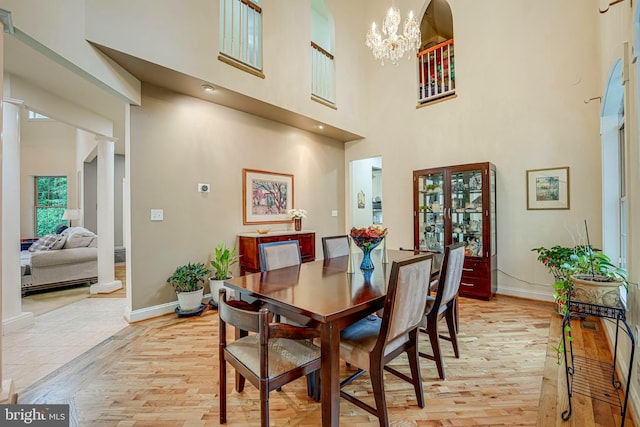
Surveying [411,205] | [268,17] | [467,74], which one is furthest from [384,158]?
[268,17]

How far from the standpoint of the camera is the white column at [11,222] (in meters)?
2.75

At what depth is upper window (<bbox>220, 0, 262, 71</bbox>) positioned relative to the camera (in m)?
3.41

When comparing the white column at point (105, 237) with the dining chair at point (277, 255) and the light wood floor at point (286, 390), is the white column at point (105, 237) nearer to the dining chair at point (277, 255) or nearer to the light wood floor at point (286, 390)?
the light wood floor at point (286, 390)

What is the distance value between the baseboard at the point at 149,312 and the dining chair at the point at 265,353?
6.76 feet

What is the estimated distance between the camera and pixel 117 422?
62.4 inches

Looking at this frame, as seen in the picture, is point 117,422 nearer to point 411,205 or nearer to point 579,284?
point 579,284

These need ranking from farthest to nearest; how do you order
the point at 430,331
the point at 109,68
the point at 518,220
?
1. the point at 518,220
2. the point at 109,68
3. the point at 430,331

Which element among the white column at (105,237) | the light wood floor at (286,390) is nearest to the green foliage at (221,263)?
the light wood floor at (286,390)

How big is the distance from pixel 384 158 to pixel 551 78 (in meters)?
2.45

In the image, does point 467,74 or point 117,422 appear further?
point 467,74

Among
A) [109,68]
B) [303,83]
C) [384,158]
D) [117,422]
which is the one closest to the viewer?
[117,422]

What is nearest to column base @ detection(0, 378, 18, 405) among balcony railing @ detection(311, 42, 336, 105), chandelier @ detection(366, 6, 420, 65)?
chandelier @ detection(366, 6, 420, 65)

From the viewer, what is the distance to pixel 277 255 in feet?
7.84

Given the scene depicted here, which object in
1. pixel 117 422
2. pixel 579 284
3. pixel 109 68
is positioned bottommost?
pixel 117 422
